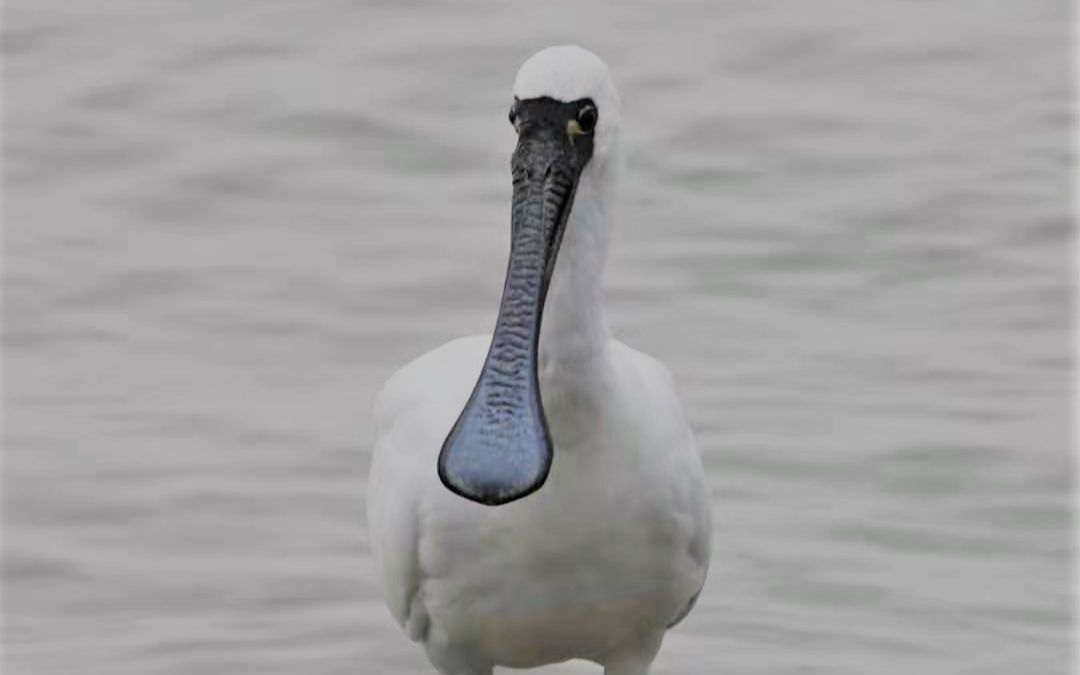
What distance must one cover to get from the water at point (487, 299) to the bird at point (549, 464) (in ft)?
4.55

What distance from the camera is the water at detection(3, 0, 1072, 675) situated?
324 inches

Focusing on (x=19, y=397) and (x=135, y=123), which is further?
(x=135, y=123)

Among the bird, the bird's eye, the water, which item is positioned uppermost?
the bird's eye

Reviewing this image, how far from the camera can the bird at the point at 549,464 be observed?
585 centimetres

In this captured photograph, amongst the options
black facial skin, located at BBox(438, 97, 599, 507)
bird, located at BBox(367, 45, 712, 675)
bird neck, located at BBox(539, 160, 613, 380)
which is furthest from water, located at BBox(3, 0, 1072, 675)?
black facial skin, located at BBox(438, 97, 599, 507)

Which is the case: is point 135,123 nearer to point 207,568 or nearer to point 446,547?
point 207,568

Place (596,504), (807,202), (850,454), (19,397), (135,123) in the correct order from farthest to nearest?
(135,123)
(807,202)
(19,397)
(850,454)
(596,504)

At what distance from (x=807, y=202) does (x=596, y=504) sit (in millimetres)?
5510

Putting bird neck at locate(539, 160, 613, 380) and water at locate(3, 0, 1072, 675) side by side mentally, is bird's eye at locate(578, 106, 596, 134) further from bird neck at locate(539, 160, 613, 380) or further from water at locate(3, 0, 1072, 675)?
water at locate(3, 0, 1072, 675)

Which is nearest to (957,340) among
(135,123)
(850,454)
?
(850,454)

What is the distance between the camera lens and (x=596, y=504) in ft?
20.0

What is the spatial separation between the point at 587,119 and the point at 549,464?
641mm

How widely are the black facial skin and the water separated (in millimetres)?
2033

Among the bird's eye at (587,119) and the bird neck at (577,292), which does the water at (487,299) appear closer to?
the bird neck at (577,292)
